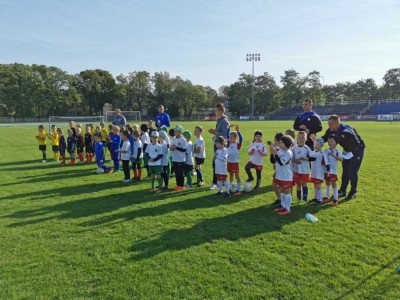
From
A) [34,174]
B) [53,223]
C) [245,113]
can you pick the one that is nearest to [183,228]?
[53,223]

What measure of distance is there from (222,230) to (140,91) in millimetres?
90115

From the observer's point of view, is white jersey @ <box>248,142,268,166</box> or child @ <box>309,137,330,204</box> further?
white jersey @ <box>248,142,268,166</box>

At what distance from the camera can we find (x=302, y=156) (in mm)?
6926

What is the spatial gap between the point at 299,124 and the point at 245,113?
90.1 metres

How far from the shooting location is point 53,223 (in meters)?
5.96

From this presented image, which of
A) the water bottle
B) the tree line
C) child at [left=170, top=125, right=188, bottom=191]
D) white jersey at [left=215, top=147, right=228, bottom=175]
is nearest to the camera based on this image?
the water bottle

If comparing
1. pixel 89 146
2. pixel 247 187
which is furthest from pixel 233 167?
pixel 89 146

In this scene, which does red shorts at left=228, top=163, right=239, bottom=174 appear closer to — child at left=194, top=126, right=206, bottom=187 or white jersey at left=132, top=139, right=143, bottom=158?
child at left=194, top=126, right=206, bottom=187

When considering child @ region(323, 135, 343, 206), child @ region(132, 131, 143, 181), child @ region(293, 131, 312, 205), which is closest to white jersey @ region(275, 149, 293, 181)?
child @ region(293, 131, 312, 205)

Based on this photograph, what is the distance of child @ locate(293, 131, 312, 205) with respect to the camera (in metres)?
6.93

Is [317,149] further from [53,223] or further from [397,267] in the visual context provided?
[53,223]

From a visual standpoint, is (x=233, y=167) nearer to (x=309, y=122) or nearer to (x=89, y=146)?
(x=309, y=122)

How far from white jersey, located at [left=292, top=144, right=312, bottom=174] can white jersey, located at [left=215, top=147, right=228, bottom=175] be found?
164 cm

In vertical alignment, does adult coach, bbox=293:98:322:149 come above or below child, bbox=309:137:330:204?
above
